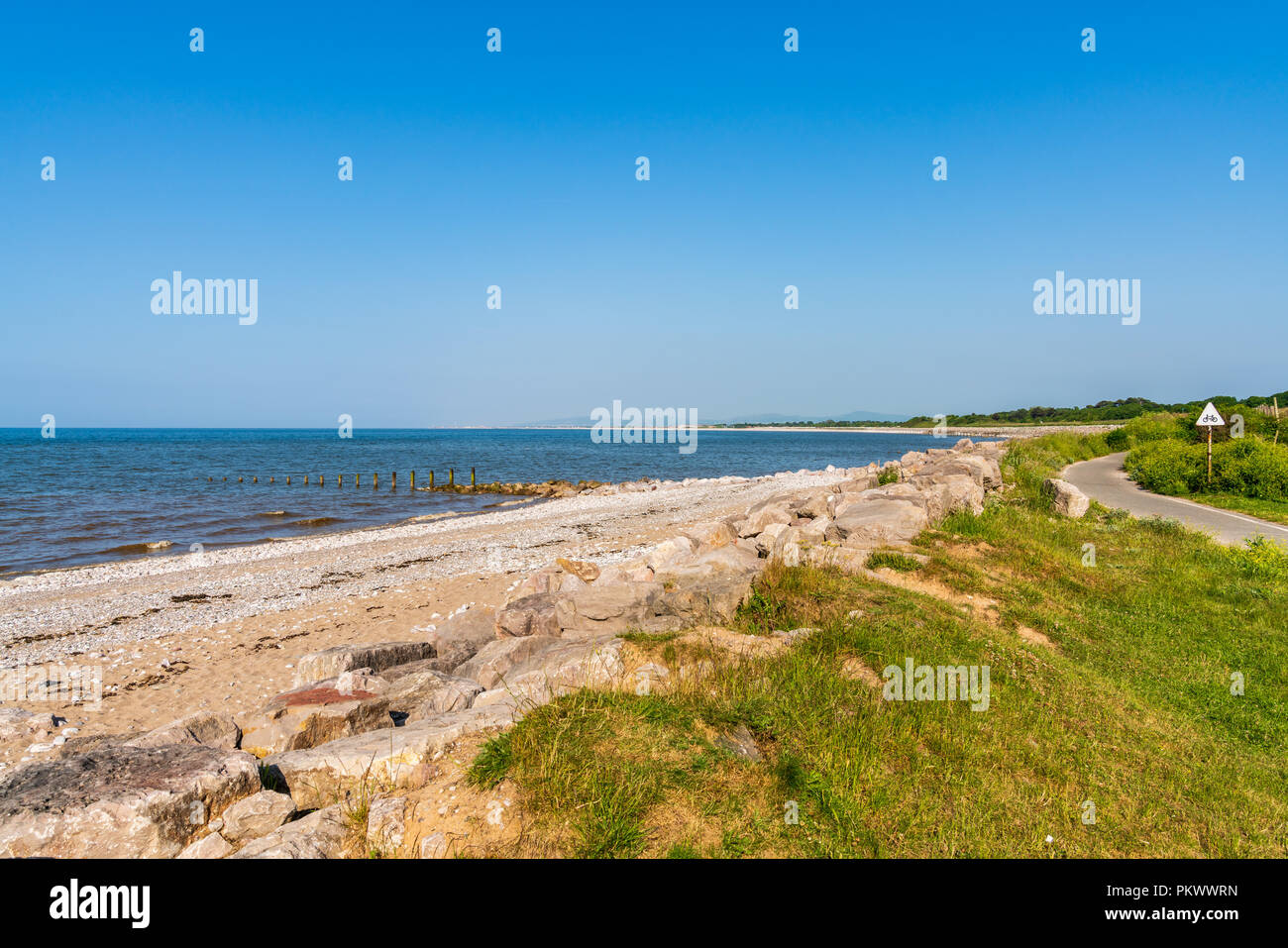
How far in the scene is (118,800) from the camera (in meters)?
3.78

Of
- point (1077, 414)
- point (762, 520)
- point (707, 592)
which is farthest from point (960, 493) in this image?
point (1077, 414)

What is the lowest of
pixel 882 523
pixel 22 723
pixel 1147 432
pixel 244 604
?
pixel 244 604

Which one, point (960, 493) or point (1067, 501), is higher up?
point (960, 493)

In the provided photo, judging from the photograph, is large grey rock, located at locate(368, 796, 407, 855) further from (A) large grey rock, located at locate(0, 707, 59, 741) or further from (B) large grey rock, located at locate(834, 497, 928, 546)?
(B) large grey rock, located at locate(834, 497, 928, 546)

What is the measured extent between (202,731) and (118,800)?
2.53m

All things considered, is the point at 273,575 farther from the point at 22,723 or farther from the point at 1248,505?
the point at 1248,505

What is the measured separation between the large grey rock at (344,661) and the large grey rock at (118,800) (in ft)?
14.2

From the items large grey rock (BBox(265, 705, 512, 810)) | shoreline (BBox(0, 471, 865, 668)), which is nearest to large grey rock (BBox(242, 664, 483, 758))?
large grey rock (BBox(265, 705, 512, 810))

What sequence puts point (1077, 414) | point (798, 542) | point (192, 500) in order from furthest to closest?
point (1077, 414)
point (192, 500)
point (798, 542)

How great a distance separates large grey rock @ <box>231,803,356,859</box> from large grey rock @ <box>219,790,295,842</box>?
0.56 ft

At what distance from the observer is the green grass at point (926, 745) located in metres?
3.71

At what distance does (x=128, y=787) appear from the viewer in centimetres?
393

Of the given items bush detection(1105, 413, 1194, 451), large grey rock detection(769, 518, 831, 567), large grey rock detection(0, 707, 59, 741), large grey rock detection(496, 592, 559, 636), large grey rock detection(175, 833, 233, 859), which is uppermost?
bush detection(1105, 413, 1194, 451)

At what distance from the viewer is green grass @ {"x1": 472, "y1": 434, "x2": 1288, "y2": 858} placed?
371 cm
